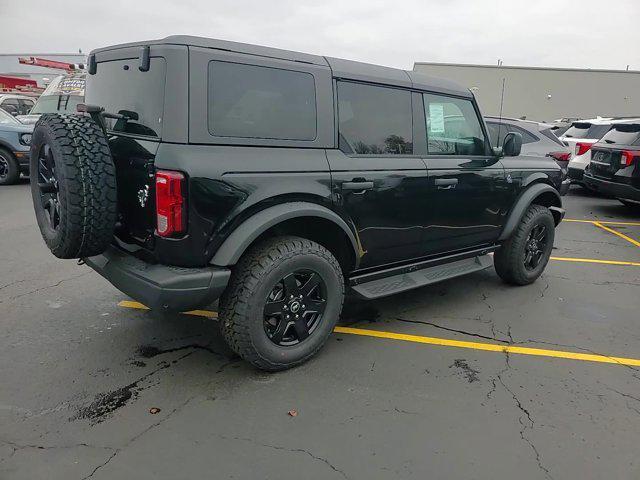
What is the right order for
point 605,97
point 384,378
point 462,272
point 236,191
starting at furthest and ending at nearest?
point 605,97, point 462,272, point 384,378, point 236,191

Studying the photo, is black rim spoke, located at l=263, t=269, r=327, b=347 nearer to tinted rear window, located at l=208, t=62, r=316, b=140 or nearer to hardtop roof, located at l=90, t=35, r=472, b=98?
tinted rear window, located at l=208, t=62, r=316, b=140

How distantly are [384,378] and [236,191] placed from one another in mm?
1547

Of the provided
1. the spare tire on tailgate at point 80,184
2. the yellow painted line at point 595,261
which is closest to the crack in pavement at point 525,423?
the spare tire on tailgate at point 80,184

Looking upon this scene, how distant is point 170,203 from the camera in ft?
8.29

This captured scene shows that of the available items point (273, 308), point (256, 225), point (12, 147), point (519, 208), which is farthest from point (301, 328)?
point (12, 147)

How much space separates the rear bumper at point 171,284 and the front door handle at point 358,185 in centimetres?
101

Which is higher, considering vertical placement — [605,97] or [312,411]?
[605,97]

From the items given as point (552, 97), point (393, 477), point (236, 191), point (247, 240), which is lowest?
point (393, 477)

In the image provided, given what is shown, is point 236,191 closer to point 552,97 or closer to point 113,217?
point 113,217

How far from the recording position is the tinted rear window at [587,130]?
1118 centimetres

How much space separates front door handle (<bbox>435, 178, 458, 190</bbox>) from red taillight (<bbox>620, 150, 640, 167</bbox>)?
5.87 m

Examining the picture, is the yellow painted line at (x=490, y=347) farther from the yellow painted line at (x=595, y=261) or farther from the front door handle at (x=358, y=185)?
the yellow painted line at (x=595, y=261)

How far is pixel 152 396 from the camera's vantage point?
2.78 meters

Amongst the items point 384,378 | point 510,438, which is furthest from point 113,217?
point 510,438
